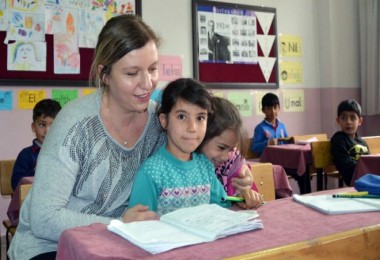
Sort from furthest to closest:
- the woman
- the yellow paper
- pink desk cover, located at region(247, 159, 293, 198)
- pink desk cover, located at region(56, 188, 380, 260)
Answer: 1. the yellow paper
2. pink desk cover, located at region(247, 159, 293, 198)
3. the woman
4. pink desk cover, located at region(56, 188, 380, 260)

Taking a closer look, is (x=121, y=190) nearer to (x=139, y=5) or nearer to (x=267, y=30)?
(x=139, y=5)

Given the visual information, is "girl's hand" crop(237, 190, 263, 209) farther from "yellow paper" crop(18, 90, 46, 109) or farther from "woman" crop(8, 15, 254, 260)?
"yellow paper" crop(18, 90, 46, 109)

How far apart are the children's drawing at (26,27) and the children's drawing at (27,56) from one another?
2.0 inches

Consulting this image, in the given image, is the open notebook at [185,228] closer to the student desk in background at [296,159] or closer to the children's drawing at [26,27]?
the student desk in background at [296,159]

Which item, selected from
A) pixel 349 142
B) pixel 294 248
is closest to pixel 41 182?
pixel 294 248

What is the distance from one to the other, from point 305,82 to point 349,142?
79.4 inches

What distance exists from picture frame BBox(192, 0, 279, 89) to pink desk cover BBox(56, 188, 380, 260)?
3343 mm

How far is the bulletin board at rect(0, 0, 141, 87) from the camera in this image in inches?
136

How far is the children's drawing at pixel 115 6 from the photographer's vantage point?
3.91 meters

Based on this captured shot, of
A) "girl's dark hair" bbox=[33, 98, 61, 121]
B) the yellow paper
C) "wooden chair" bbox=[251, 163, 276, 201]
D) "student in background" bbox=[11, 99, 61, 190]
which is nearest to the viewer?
"wooden chair" bbox=[251, 163, 276, 201]

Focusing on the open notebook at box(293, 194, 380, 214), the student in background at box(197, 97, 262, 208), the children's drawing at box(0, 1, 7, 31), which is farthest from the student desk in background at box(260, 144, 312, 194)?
the children's drawing at box(0, 1, 7, 31)

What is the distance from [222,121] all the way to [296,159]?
2110 mm

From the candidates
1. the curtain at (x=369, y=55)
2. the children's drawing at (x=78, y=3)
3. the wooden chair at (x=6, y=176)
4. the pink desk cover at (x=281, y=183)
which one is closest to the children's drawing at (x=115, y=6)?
the children's drawing at (x=78, y=3)

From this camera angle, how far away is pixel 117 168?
1.32 metres
